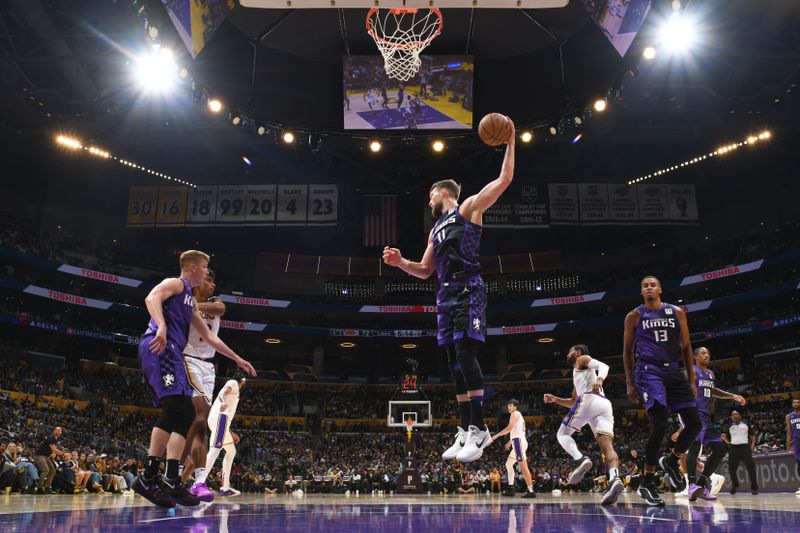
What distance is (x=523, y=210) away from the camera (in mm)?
27609

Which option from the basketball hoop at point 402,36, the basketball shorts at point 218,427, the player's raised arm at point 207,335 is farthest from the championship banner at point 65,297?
the player's raised arm at point 207,335

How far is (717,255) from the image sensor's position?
3234 centimetres

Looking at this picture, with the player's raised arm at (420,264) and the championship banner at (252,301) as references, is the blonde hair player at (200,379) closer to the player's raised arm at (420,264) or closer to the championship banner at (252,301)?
the player's raised arm at (420,264)

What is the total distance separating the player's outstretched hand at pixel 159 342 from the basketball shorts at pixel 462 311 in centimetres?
223

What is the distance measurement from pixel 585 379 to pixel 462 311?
4.66 metres

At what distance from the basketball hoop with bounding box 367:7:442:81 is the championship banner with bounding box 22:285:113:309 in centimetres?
1999

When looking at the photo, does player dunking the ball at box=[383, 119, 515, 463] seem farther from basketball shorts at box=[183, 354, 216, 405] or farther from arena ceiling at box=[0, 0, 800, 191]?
arena ceiling at box=[0, 0, 800, 191]

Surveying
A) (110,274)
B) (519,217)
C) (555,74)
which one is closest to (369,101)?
(555,74)

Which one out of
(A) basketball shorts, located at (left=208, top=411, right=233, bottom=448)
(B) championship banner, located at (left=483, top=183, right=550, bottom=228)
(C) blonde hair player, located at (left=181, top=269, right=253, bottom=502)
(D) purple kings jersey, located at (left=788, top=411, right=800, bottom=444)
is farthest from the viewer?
(B) championship banner, located at (left=483, top=183, right=550, bottom=228)

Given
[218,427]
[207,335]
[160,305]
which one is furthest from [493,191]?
[218,427]

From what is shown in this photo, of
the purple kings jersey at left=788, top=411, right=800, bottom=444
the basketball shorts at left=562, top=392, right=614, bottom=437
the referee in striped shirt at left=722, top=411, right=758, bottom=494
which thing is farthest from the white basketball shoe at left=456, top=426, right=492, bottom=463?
the purple kings jersey at left=788, top=411, right=800, bottom=444

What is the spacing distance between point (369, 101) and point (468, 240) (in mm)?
15360

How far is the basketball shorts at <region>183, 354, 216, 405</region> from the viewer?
23.3 feet

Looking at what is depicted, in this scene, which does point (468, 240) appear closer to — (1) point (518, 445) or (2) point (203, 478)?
(2) point (203, 478)
